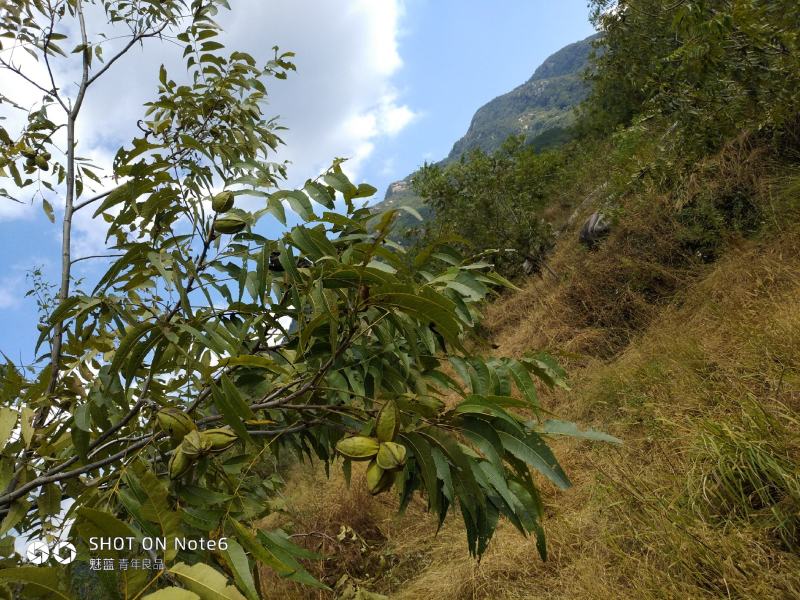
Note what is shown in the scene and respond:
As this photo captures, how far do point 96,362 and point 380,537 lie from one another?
3249mm

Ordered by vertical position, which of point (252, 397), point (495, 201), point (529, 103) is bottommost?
point (252, 397)

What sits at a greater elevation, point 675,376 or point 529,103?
point 529,103

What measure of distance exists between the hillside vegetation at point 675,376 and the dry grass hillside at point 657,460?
0.04 ft

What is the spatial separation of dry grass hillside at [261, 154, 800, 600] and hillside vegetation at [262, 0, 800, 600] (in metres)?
0.01

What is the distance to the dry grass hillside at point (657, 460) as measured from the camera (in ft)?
6.42


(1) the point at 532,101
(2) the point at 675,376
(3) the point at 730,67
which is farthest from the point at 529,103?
(2) the point at 675,376

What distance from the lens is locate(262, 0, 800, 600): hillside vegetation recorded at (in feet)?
6.71

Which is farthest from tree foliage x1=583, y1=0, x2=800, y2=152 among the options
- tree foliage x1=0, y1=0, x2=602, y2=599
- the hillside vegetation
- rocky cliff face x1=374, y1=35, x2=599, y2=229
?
rocky cliff face x1=374, y1=35, x2=599, y2=229

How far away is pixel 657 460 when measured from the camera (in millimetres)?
2600

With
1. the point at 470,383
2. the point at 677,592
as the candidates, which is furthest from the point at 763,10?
the point at 470,383

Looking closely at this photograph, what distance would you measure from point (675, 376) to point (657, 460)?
975mm

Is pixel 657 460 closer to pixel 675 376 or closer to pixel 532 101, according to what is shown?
pixel 675 376

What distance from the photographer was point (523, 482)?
0.93 metres

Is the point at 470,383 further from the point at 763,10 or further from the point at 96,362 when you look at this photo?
the point at 763,10
